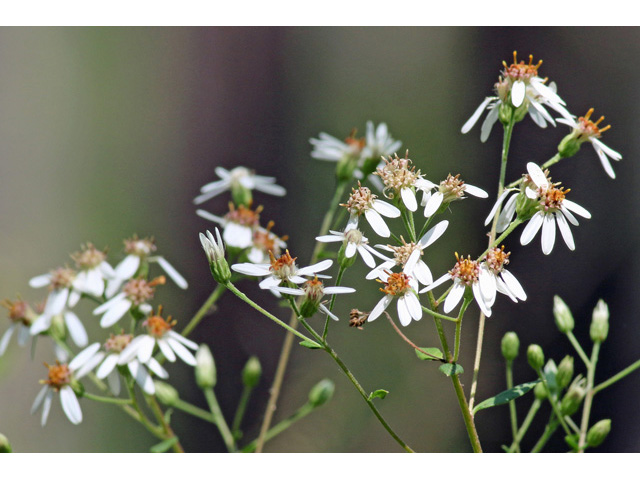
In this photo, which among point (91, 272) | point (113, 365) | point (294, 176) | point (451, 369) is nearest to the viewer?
point (451, 369)

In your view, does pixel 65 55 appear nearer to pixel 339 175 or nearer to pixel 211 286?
pixel 211 286

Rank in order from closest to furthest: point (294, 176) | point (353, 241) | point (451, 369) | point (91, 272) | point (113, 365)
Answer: point (451, 369), point (353, 241), point (113, 365), point (91, 272), point (294, 176)

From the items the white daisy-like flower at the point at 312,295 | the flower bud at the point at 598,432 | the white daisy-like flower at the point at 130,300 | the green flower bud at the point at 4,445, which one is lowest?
the green flower bud at the point at 4,445

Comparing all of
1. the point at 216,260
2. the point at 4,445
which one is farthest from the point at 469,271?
the point at 4,445

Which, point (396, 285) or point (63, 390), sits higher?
point (396, 285)

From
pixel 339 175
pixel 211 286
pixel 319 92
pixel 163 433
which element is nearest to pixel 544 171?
pixel 339 175

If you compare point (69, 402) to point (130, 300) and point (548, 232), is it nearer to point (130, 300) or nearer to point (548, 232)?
point (130, 300)

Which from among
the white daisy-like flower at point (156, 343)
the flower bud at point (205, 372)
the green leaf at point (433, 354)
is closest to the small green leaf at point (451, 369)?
the green leaf at point (433, 354)

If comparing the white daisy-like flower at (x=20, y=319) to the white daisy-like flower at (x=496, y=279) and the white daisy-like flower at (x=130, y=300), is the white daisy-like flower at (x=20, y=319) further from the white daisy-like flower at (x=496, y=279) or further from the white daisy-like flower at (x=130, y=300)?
the white daisy-like flower at (x=496, y=279)
